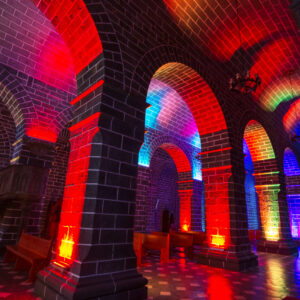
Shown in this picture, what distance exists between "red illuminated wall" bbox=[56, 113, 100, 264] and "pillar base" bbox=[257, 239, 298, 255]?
804 centimetres

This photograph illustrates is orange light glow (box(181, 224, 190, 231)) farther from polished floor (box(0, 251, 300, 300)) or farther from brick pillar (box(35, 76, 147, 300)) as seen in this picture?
brick pillar (box(35, 76, 147, 300))

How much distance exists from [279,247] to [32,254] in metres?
Answer: 8.09

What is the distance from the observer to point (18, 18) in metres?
5.76

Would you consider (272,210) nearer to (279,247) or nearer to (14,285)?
(279,247)

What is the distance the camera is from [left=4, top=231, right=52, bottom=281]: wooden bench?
4.16 meters

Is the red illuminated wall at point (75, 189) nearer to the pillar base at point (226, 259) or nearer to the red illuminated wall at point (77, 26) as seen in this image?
the red illuminated wall at point (77, 26)

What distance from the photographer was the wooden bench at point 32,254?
4.16 metres

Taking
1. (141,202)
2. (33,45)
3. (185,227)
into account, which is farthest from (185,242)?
(33,45)

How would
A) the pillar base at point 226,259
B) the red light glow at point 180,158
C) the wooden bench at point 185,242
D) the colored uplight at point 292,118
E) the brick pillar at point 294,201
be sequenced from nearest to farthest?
the pillar base at point 226,259 → the wooden bench at point 185,242 → the colored uplight at point 292,118 → the red light glow at point 180,158 → the brick pillar at point 294,201

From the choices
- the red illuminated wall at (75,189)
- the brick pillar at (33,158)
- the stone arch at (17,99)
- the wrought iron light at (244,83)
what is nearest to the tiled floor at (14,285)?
the red illuminated wall at (75,189)

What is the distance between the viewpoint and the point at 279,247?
823cm

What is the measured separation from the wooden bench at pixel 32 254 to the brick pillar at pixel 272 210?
7.82m

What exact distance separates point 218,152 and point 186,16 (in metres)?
3.50

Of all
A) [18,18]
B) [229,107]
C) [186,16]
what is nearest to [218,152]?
[229,107]
